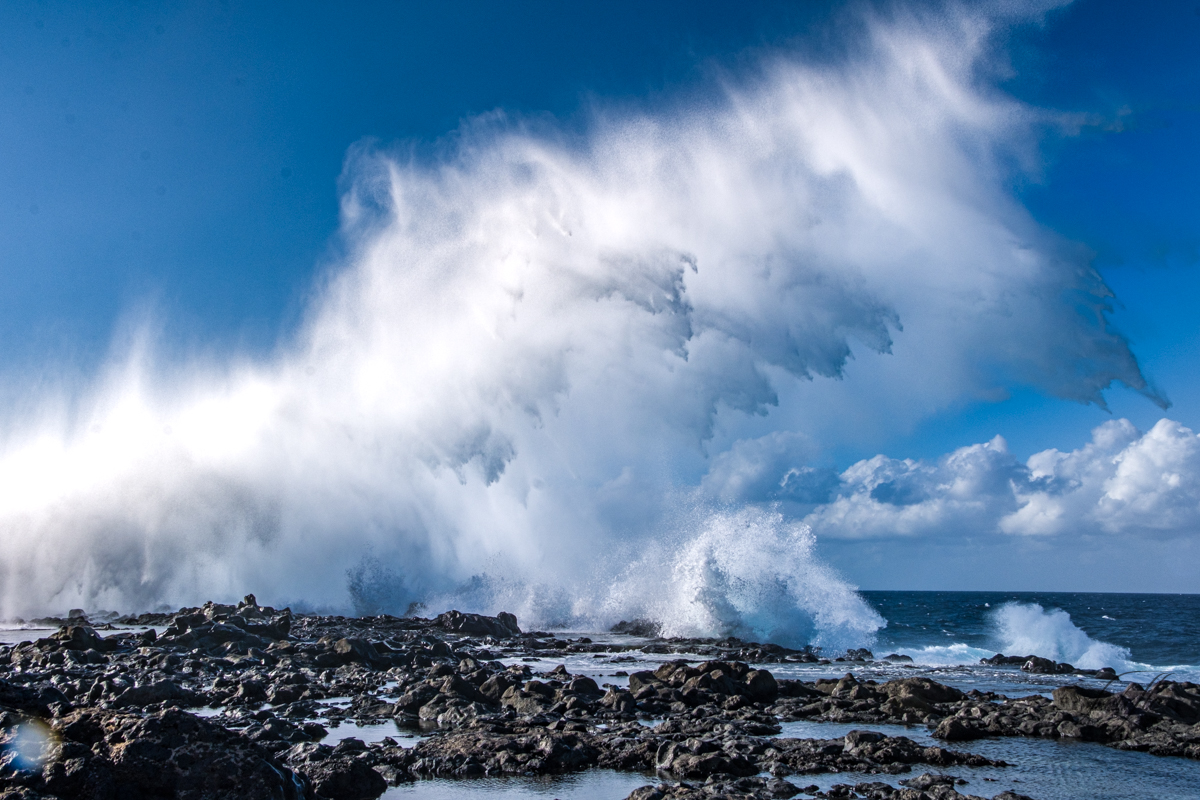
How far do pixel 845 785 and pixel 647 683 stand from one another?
1231 cm

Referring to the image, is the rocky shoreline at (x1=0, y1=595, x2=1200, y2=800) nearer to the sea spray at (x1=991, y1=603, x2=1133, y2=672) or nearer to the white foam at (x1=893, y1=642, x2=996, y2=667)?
the white foam at (x1=893, y1=642, x2=996, y2=667)

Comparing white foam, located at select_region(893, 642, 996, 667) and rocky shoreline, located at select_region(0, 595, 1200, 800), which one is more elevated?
rocky shoreline, located at select_region(0, 595, 1200, 800)

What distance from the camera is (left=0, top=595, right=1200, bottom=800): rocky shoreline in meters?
10.6

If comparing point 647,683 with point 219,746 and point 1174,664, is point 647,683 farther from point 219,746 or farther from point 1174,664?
point 1174,664

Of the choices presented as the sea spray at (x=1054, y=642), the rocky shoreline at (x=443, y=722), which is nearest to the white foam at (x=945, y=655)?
the sea spray at (x=1054, y=642)

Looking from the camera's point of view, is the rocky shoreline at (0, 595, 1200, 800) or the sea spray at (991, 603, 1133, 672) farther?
the sea spray at (991, 603, 1133, 672)

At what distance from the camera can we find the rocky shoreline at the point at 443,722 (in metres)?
10.6

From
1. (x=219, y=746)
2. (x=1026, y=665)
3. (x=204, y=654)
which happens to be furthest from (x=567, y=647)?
(x=219, y=746)

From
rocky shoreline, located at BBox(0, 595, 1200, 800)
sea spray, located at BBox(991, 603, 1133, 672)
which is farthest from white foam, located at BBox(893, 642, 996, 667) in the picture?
rocky shoreline, located at BBox(0, 595, 1200, 800)

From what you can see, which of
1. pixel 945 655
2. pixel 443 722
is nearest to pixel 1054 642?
pixel 945 655

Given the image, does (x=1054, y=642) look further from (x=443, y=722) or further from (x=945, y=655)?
(x=443, y=722)

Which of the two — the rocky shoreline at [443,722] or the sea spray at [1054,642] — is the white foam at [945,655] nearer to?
the sea spray at [1054,642]

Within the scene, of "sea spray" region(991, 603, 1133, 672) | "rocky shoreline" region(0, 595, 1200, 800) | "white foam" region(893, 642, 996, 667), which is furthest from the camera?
"sea spray" region(991, 603, 1133, 672)

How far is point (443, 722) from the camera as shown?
815 inches
